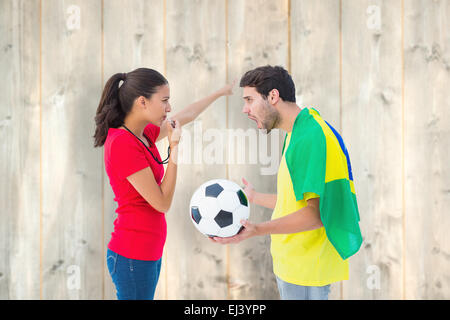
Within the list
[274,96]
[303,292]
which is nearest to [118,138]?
[274,96]

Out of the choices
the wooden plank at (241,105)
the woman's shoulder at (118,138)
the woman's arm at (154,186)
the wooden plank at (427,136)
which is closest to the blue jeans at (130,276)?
the woman's arm at (154,186)

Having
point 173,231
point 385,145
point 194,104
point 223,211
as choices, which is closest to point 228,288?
point 173,231

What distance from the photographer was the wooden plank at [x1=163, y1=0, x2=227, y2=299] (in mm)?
2014

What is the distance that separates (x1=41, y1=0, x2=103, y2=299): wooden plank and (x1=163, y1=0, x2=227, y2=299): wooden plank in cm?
40

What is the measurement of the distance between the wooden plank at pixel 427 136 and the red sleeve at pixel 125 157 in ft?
4.75

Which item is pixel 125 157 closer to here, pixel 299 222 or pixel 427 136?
pixel 299 222

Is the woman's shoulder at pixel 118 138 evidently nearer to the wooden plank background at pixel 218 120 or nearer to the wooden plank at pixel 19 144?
the wooden plank background at pixel 218 120

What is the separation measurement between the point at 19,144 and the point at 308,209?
1610 mm

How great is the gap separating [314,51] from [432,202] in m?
1.04

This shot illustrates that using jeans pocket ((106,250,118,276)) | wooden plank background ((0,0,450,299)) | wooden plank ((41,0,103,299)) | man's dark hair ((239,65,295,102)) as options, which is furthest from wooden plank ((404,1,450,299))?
wooden plank ((41,0,103,299))

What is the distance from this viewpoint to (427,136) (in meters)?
2.05

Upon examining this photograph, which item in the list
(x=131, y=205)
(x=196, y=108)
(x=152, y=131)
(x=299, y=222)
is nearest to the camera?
(x=299, y=222)

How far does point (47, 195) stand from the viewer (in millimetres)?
2035

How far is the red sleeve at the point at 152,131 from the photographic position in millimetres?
1718
